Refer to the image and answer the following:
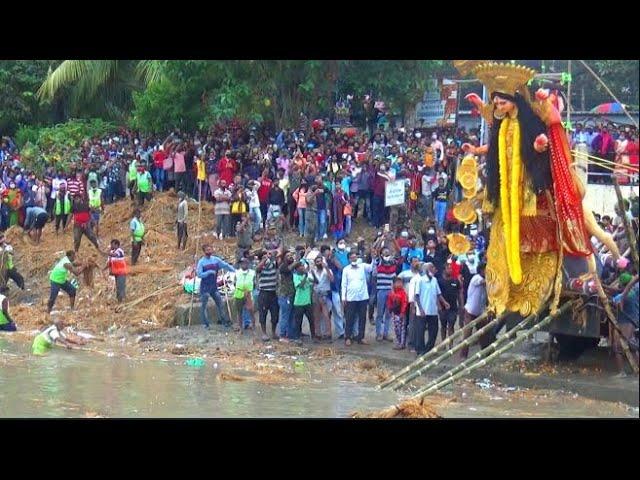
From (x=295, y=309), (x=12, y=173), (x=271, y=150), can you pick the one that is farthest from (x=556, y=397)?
(x=12, y=173)

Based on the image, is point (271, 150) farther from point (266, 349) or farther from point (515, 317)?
point (515, 317)

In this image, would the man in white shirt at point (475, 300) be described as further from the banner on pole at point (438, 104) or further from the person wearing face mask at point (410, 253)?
the banner on pole at point (438, 104)

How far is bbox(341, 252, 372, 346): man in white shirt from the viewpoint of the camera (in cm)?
1695

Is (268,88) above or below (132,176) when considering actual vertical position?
above

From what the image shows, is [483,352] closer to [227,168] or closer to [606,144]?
[606,144]

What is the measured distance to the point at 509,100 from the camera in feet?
42.4

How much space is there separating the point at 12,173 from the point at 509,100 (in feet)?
48.5

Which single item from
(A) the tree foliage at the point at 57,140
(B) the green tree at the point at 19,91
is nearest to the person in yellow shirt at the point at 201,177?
(A) the tree foliage at the point at 57,140

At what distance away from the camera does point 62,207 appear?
24.9 m

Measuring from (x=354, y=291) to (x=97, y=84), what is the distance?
1382 centimetres

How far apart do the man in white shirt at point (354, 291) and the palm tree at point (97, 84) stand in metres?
12.1

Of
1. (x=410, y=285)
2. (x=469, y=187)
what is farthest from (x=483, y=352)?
(x=410, y=285)

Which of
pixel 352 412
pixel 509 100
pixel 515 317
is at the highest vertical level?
pixel 509 100

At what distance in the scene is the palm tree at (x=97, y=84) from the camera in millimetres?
28281
